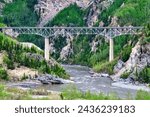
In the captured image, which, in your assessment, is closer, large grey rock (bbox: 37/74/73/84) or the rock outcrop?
large grey rock (bbox: 37/74/73/84)

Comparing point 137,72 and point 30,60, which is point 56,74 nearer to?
point 30,60

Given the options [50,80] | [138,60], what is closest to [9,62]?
[50,80]

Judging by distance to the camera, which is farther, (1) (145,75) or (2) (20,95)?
(1) (145,75)

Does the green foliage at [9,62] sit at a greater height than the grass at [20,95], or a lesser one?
lesser

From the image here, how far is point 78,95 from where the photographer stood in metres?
67.6

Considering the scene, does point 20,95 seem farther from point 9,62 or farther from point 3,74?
point 9,62

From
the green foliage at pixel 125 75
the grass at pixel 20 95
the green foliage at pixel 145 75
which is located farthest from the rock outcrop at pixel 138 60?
the grass at pixel 20 95

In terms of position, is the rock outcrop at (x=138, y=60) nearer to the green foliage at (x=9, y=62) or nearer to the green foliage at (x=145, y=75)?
the green foliage at (x=145, y=75)

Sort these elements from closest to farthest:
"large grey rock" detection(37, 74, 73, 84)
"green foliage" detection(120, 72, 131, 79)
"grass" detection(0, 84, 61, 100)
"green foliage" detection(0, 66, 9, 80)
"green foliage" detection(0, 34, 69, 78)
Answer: "grass" detection(0, 84, 61, 100) → "green foliage" detection(0, 66, 9, 80) → "large grey rock" detection(37, 74, 73, 84) → "green foliage" detection(0, 34, 69, 78) → "green foliage" detection(120, 72, 131, 79)

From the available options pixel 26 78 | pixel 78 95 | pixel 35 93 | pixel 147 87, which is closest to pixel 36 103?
pixel 78 95

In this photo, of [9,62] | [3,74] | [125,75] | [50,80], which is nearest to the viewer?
[3,74]

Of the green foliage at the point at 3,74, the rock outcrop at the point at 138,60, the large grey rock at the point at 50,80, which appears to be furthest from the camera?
the rock outcrop at the point at 138,60

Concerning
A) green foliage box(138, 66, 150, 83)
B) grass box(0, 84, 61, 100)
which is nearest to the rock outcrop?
green foliage box(138, 66, 150, 83)

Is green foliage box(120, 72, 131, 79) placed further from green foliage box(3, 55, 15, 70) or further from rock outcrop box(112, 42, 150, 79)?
green foliage box(3, 55, 15, 70)
